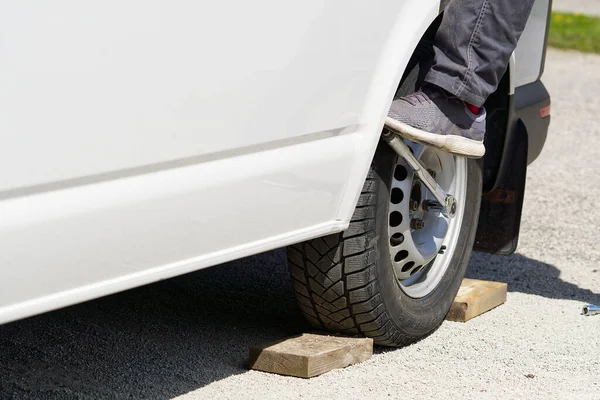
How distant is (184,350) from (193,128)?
1130 millimetres

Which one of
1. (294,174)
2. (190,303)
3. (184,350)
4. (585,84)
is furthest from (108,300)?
(585,84)

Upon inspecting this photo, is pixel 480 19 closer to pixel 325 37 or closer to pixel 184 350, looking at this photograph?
pixel 325 37

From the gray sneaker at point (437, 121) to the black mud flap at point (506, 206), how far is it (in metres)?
0.70

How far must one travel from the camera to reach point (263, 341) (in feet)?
11.2

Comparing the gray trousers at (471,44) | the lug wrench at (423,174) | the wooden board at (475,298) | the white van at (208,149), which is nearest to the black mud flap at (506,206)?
the wooden board at (475,298)

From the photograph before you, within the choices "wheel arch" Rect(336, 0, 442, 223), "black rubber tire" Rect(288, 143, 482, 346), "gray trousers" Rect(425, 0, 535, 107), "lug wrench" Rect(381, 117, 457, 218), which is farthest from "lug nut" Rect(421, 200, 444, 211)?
"wheel arch" Rect(336, 0, 442, 223)

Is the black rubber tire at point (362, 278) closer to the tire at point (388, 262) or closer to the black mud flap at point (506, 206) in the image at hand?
the tire at point (388, 262)

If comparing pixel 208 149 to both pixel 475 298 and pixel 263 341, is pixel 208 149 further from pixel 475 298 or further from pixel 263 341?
pixel 475 298

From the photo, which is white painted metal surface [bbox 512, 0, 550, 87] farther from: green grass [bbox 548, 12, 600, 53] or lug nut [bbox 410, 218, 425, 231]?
green grass [bbox 548, 12, 600, 53]

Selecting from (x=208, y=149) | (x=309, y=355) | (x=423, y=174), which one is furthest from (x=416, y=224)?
(x=208, y=149)

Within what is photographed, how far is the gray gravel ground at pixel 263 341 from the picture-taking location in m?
2.99

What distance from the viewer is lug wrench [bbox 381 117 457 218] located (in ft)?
9.95

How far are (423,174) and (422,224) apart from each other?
0.26 metres

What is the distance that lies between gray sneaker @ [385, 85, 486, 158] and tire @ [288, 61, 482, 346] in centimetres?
13
